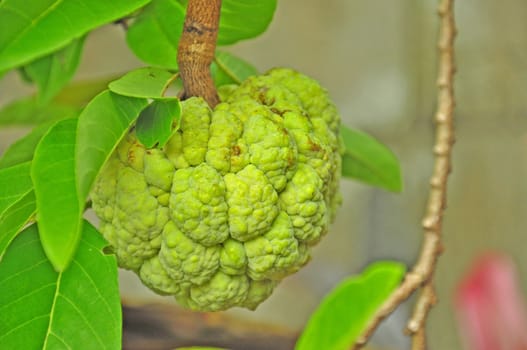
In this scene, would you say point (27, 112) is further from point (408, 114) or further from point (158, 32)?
point (408, 114)

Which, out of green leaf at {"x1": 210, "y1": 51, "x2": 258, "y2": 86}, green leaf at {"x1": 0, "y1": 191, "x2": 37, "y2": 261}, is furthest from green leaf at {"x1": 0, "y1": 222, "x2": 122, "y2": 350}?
green leaf at {"x1": 210, "y1": 51, "x2": 258, "y2": 86}

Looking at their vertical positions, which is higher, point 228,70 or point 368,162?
point 228,70

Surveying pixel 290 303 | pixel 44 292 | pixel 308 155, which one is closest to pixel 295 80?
pixel 308 155

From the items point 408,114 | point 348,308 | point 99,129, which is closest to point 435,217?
point 348,308

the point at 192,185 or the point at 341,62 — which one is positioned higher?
the point at 192,185

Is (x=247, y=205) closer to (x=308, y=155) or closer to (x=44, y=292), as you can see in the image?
(x=308, y=155)

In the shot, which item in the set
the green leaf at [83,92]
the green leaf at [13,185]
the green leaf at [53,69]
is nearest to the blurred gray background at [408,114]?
the green leaf at [83,92]
